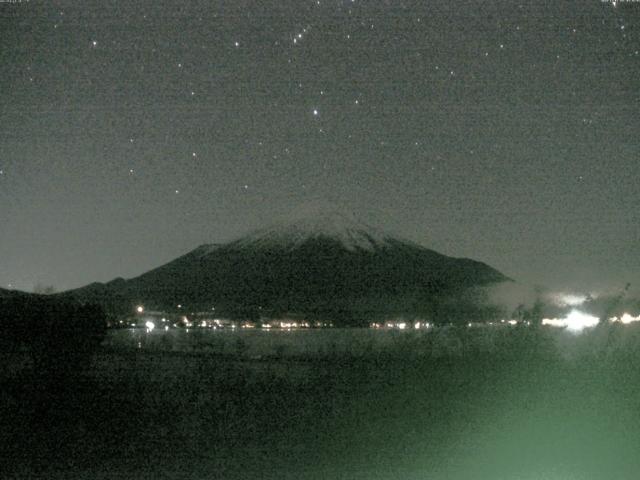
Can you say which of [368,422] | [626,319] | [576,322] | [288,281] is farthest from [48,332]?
[288,281]

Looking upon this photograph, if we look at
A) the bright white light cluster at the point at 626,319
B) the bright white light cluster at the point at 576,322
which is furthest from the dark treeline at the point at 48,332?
the bright white light cluster at the point at 626,319

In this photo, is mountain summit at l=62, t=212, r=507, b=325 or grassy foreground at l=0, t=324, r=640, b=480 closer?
grassy foreground at l=0, t=324, r=640, b=480

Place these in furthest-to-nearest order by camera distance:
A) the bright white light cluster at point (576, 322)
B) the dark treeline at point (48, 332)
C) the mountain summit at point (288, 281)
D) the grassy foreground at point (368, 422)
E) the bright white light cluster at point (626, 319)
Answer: the mountain summit at point (288, 281) → the dark treeline at point (48, 332) → the bright white light cluster at point (576, 322) → the bright white light cluster at point (626, 319) → the grassy foreground at point (368, 422)

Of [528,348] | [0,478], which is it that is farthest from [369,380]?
[0,478]

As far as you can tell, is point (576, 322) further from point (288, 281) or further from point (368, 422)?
point (288, 281)

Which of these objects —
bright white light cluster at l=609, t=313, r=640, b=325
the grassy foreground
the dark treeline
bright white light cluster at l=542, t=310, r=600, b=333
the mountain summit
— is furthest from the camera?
the mountain summit

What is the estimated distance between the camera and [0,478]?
31.6ft

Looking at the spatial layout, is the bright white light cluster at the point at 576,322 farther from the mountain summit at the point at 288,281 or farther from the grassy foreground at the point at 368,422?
the mountain summit at the point at 288,281

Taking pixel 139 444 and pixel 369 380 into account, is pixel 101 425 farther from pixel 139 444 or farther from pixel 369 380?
pixel 369 380

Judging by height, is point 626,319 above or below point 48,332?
below

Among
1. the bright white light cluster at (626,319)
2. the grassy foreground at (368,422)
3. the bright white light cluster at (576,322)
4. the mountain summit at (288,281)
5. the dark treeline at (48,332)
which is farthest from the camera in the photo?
the mountain summit at (288,281)

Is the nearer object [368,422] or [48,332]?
[368,422]

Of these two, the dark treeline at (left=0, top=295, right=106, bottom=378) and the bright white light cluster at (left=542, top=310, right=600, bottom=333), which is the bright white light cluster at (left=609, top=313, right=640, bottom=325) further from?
the dark treeline at (left=0, top=295, right=106, bottom=378)

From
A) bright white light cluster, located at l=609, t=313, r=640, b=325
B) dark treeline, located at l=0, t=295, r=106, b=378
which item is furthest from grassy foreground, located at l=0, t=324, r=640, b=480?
dark treeline, located at l=0, t=295, r=106, b=378
